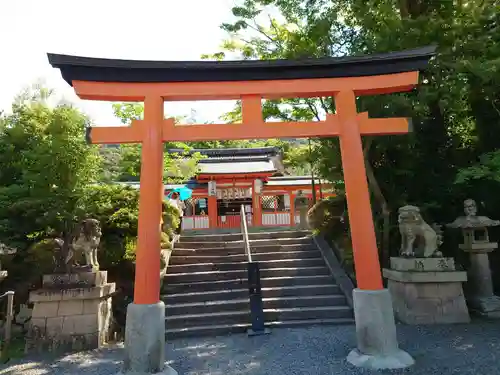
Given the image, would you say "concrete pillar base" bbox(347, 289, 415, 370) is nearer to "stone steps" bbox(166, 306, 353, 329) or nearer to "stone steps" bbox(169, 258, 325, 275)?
"stone steps" bbox(166, 306, 353, 329)

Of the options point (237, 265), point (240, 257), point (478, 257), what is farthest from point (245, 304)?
point (478, 257)

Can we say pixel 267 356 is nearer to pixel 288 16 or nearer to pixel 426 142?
pixel 426 142

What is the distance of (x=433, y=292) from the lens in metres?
6.58

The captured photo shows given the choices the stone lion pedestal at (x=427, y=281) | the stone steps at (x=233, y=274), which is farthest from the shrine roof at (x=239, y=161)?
the stone lion pedestal at (x=427, y=281)

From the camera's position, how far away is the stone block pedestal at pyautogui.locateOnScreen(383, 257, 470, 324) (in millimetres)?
6488

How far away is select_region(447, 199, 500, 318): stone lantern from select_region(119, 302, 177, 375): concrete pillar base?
19.9ft

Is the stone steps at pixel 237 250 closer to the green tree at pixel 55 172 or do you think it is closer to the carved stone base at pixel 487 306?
the green tree at pixel 55 172

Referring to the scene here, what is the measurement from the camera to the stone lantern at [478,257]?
696 centimetres

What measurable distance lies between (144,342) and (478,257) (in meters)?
6.74

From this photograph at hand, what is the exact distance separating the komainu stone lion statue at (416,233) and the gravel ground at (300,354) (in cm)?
135

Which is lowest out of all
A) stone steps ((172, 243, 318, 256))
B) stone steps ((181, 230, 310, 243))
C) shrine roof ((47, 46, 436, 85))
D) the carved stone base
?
the carved stone base

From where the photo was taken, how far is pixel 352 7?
879 cm

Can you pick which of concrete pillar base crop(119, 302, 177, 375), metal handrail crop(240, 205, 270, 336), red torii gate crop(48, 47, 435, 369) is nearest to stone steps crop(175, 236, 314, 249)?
metal handrail crop(240, 205, 270, 336)

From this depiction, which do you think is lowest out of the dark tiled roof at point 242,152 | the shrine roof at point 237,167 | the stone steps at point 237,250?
the stone steps at point 237,250
